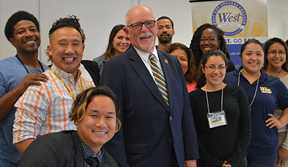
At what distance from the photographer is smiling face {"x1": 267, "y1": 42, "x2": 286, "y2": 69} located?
3.33 metres

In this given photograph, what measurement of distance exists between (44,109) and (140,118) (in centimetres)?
61

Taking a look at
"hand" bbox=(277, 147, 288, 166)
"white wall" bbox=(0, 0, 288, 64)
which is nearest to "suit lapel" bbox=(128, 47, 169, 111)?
"hand" bbox=(277, 147, 288, 166)

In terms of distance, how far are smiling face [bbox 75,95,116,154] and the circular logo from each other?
4.12m

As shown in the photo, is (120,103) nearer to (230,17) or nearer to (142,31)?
(142,31)

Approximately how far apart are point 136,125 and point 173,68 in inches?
21.5

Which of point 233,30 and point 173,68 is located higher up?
point 233,30

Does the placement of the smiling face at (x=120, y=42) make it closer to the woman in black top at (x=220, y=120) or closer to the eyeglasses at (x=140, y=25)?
the woman in black top at (x=220, y=120)

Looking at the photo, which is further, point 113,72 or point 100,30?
point 100,30

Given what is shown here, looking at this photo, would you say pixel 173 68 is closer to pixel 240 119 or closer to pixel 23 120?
pixel 240 119

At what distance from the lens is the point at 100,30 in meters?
4.74

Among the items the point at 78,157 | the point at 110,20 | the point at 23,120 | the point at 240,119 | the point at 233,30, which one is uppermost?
the point at 110,20

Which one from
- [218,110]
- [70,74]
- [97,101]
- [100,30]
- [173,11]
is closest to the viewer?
[97,101]

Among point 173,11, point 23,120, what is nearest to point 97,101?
point 23,120

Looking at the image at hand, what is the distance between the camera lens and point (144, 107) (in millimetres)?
1757
